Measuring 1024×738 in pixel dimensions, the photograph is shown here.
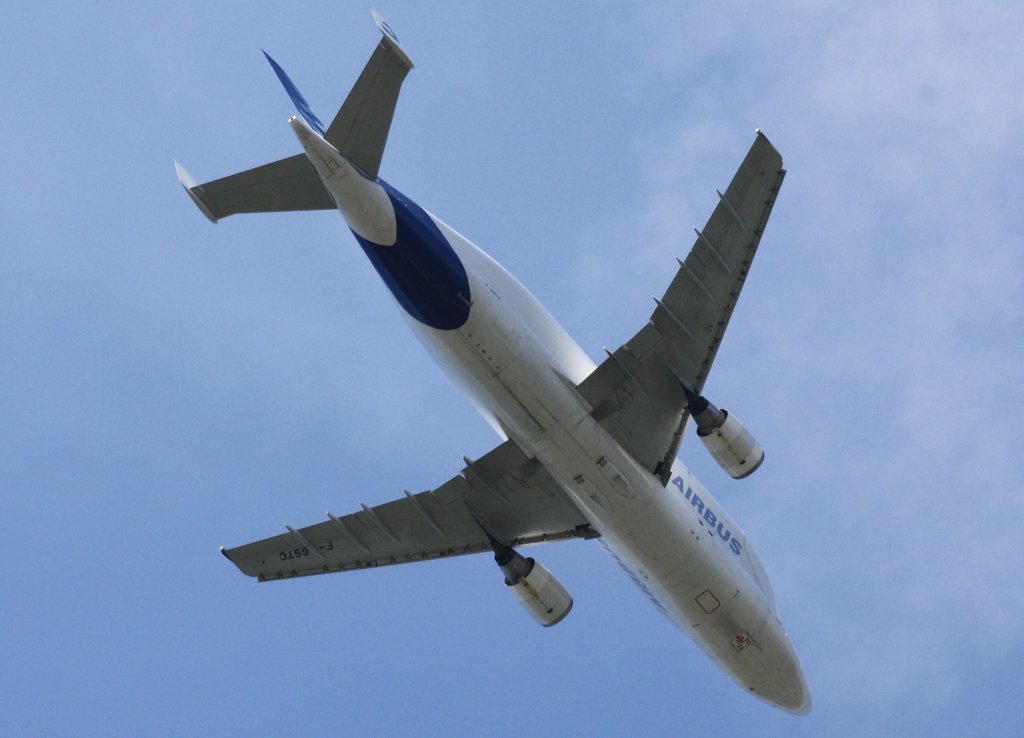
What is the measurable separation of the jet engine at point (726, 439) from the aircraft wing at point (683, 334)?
33 centimetres

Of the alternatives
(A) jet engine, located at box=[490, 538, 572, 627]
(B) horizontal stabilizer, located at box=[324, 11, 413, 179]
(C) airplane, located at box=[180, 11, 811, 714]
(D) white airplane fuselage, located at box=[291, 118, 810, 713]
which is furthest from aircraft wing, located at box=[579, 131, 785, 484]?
(B) horizontal stabilizer, located at box=[324, 11, 413, 179]

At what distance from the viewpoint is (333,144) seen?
22.7 meters

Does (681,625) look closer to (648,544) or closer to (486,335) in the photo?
(648,544)

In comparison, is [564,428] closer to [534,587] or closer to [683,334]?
[683,334]

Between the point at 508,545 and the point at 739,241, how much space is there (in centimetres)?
916

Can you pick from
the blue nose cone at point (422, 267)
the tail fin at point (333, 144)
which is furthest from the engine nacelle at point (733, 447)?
the tail fin at point (333, 144)

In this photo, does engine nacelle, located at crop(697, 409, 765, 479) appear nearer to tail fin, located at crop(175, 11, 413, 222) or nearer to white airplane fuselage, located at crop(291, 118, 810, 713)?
white airplane fuselage, located at crop(291, 118, 810, 713)

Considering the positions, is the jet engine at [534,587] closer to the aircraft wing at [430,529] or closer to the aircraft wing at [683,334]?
the aircraft wing at [430,529]

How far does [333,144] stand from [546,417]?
6660 millimetres

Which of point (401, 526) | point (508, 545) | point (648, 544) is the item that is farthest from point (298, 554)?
point (648, 544)

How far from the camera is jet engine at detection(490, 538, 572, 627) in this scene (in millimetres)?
28953

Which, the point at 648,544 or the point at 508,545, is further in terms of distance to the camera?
the point at 508,545

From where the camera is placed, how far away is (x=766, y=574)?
99.9ft

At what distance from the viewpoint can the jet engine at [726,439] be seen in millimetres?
26375
